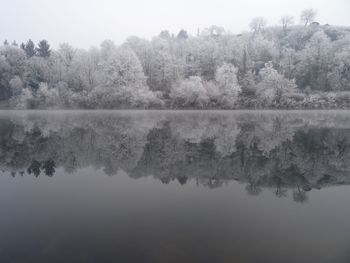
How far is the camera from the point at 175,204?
553 inches

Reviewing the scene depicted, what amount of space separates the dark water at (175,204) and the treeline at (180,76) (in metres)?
59.7

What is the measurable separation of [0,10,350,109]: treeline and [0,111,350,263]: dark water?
59654 mm

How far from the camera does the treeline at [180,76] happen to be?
86.3 metres

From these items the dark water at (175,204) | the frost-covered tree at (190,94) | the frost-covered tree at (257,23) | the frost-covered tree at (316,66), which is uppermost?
the frost-covered tree at (257,23)

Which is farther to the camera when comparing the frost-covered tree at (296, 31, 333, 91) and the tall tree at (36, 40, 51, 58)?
the tall tree at (36, 40, 51, 58)

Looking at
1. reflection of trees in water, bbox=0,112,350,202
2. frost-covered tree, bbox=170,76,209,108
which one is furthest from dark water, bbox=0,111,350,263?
frost-covered tree, bbox=170,76,209,108

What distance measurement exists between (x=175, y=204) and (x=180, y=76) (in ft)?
280

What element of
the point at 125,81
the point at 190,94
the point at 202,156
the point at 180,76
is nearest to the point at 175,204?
the point at 202,156

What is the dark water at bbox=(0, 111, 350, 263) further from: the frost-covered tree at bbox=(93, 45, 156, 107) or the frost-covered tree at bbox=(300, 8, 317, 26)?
the frost-covered tree at bbox=(300, 8, 317, 26)

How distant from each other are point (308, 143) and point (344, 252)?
904 inches

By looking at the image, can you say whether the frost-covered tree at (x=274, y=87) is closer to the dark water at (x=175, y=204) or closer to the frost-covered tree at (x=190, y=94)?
the frost-covered tree at (x=190, y=94)

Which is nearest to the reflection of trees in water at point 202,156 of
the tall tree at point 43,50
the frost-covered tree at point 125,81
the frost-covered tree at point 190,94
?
the frost-covered tree at point 190,94

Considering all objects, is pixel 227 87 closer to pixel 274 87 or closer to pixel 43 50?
pixel 274 87

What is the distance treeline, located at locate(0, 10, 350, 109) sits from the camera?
86.3m
